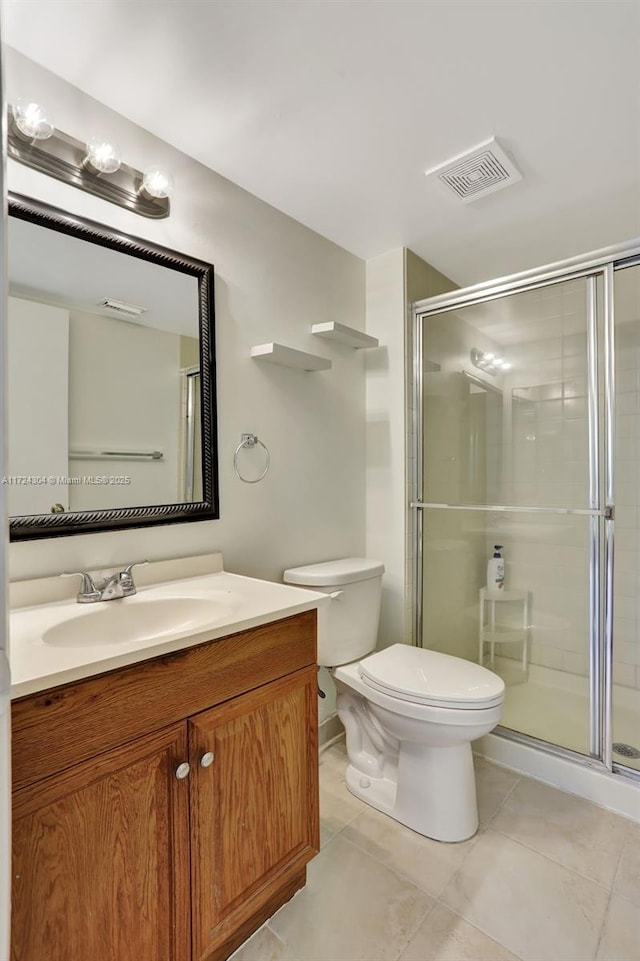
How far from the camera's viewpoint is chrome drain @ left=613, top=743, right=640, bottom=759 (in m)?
1.83

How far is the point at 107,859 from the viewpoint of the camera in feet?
2.92

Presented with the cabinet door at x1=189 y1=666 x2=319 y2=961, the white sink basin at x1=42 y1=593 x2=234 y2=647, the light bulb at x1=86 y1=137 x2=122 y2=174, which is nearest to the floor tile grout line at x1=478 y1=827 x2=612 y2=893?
the cabinet door at x1=189 y1=666 x2=319 y2=961

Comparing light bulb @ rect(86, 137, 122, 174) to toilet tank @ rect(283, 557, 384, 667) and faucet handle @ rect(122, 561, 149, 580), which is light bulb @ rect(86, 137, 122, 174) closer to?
faucet handle @ rect(122, 561, 149, 580)

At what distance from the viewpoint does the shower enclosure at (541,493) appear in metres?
1.79

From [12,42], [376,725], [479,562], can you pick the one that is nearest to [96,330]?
[12,42]

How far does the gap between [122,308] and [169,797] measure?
4.10ft

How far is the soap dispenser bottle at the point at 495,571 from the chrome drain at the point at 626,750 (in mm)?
766

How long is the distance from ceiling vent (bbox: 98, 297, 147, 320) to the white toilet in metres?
1.02

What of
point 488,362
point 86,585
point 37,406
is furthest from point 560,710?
point 37,406

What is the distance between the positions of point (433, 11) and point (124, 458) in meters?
1.34

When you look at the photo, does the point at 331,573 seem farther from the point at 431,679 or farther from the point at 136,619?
the point at 136,619

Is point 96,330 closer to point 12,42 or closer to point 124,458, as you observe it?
point 124,458

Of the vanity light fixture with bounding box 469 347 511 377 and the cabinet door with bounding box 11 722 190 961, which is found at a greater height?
the vanity light fixture with bounding box 469 347 511 377

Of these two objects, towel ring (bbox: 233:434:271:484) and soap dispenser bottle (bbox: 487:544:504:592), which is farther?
soap dispenser bottle (bbox: 487:544:504:592)
